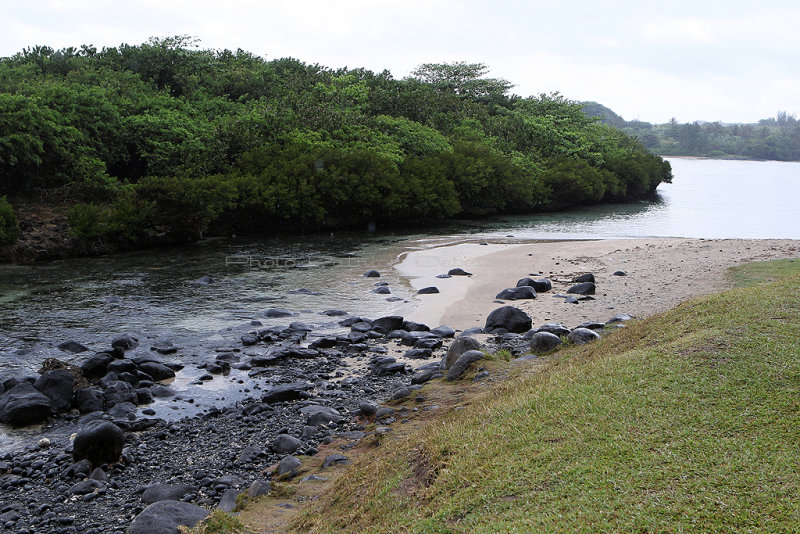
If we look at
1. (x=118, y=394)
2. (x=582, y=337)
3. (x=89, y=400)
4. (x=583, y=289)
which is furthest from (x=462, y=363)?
(x=583, y=289)

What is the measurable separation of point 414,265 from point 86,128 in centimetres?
1731

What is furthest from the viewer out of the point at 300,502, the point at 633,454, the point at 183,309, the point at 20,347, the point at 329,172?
the point at 329,172

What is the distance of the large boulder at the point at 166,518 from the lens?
5.72m

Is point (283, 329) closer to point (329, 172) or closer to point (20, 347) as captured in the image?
point (20, 347)

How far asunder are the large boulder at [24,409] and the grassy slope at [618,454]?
568cm

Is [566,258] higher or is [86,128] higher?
[86,128]

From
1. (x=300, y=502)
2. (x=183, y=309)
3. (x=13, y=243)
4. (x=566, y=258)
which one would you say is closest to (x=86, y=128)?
(x=13, y=243)

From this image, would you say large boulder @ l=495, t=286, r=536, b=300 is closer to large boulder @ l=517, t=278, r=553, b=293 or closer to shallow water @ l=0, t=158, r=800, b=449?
large boulder @ l=517, t=278, r=553, b=293

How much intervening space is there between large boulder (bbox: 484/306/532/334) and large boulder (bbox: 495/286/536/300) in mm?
3237

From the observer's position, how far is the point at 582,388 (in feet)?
21.4

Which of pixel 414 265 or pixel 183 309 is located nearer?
pixel 183 309

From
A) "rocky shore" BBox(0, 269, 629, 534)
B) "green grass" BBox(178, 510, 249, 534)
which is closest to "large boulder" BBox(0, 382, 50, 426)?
"rocky shore" BBox(0, 269, 629, 534)

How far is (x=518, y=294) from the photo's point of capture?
17062 millimetres

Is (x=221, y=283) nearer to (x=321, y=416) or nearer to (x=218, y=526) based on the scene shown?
(x=321, y=416)
